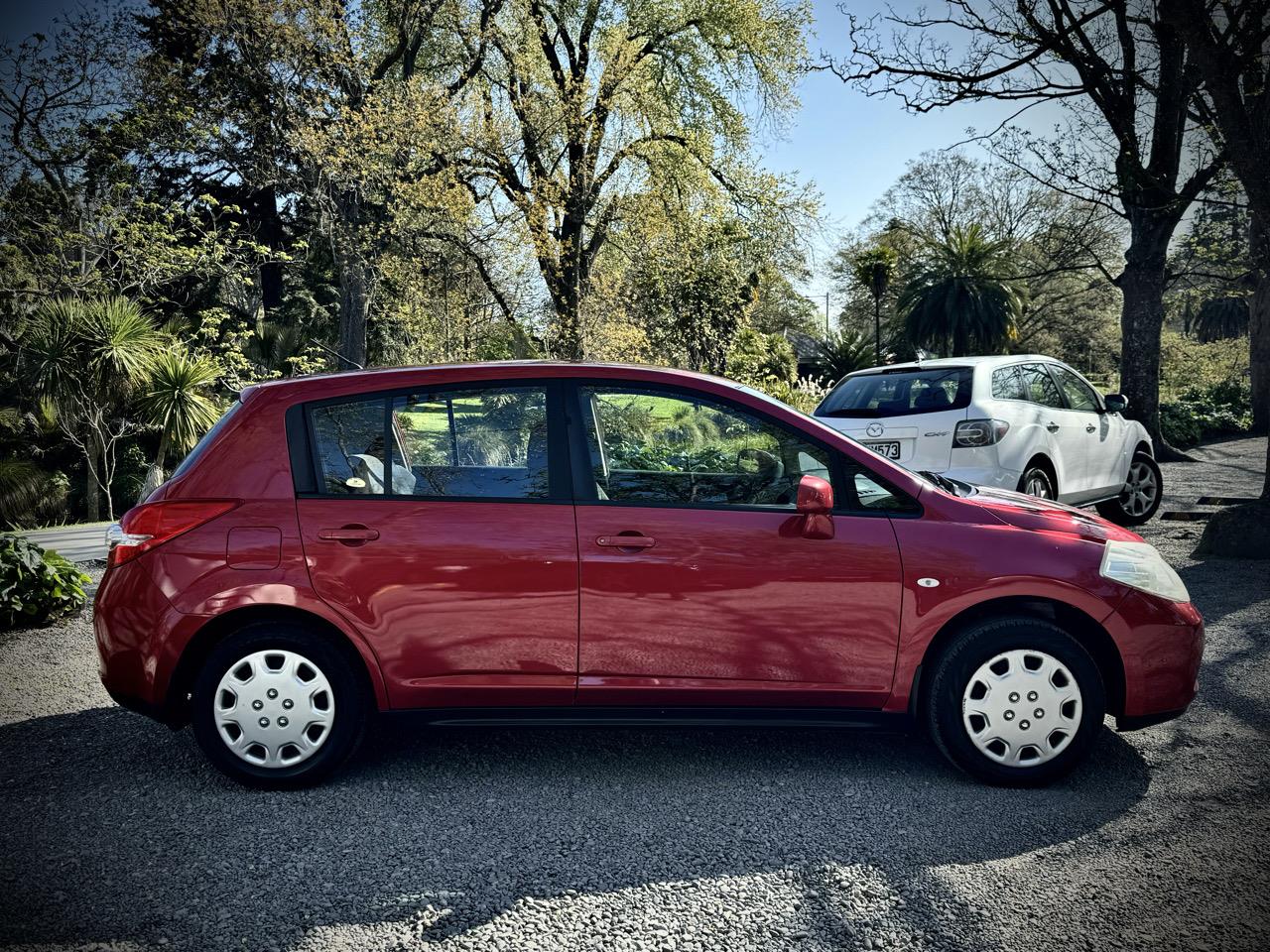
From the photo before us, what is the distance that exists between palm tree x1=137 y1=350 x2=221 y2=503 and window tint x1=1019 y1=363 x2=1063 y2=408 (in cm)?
993

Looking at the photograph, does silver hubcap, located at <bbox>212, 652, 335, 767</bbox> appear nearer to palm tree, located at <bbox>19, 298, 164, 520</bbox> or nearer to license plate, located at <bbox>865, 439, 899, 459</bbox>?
license plate, located at <bbox>865, 439, 899, 459</bbox>

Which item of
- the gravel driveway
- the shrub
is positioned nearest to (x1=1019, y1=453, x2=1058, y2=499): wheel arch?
the gravel driveway

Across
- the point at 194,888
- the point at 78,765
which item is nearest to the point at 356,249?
the point at 78,765

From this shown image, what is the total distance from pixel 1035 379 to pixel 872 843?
658 cm

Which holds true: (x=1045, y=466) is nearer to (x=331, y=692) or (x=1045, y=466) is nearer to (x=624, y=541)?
(x=624, y=541)

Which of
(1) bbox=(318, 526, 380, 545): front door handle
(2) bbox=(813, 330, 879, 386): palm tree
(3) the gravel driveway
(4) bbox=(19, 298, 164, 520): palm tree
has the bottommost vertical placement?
(3) the gravel driveway

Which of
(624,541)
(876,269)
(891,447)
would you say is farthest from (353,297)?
(876,269)

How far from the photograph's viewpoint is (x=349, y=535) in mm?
3588

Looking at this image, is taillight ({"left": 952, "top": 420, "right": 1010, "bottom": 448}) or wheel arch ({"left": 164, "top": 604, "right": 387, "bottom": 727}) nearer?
wheel arch ({"left": 164, "top": 604, "right": 387, "bottom": 727})

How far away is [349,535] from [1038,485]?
6.55 meters

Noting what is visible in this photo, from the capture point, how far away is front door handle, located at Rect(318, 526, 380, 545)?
358 centimetres

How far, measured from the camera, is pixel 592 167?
19625 mm

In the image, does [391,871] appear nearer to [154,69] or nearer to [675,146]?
[154,69]

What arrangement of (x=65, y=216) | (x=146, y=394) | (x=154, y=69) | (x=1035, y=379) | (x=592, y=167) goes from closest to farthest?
(x=1035, y=379), (x=146, y=394), (x=65, y=216), (x=154, y=69), (x=592, y=167)
